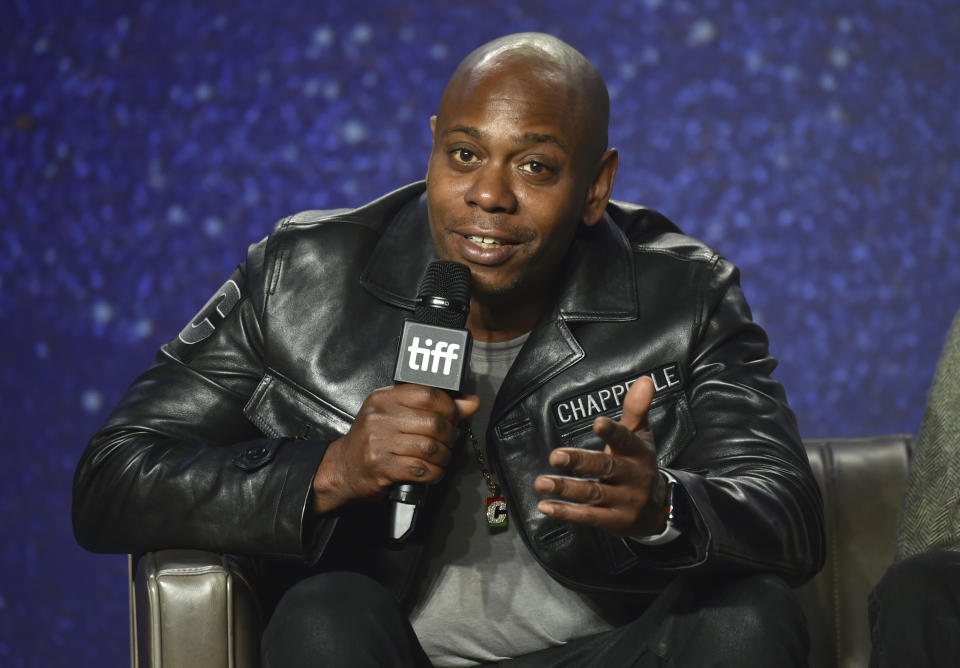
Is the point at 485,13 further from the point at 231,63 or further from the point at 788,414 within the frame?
the point at 788,414

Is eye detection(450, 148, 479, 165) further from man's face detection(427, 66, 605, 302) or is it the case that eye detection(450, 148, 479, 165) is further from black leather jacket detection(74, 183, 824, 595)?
black leather jacket detection(74, 183, 824, 595)

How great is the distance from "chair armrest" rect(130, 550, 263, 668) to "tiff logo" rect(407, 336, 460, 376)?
1.35ft

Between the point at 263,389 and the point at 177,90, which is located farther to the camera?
the point at 177,90

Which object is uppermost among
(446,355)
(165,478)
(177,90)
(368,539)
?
(177,90)

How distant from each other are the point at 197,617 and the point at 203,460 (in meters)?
0.22

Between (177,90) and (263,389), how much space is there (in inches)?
45.6

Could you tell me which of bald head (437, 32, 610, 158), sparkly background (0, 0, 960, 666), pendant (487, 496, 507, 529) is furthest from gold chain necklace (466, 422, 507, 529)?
sparkly background (0, 0, 960, 666)

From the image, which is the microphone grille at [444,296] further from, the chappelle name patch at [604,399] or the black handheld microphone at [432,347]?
the chappelle name patch at [604,399]

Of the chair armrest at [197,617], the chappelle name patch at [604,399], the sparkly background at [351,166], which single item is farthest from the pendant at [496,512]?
the sparkly background at [351,166]

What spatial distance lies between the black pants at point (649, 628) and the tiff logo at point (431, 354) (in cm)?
31

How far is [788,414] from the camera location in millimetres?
1657

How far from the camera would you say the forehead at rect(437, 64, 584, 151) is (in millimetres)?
1608

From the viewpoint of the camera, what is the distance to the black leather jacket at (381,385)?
4.99 ft

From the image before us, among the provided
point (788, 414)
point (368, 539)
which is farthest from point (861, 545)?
point (368, 539)
